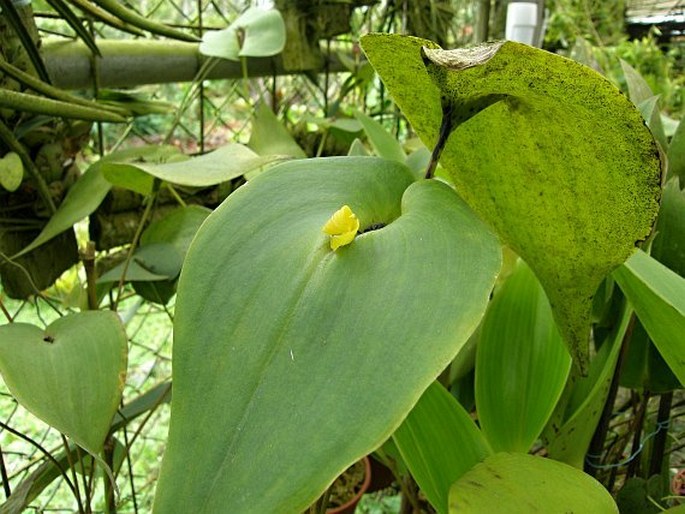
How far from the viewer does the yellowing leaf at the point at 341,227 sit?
0.78 ft

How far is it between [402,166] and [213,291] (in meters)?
0.13

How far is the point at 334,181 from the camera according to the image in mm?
289

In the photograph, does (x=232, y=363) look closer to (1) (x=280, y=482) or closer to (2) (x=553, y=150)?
(1) (x=280, y=482)

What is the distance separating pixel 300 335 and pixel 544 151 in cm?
14

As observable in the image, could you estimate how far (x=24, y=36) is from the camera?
1.67 feet

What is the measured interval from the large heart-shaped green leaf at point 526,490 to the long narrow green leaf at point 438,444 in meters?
0.03

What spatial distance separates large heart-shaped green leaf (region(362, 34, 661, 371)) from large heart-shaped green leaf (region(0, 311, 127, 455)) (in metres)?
0.19

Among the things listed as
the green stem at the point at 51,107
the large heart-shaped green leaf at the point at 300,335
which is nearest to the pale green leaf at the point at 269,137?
the green stem at the point at 51,107

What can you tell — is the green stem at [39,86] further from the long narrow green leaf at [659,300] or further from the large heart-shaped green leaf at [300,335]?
the long narrow green leaf at [659,300]

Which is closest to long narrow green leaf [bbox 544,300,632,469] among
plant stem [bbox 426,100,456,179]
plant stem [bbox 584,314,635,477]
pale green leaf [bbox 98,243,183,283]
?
plant stem [bbox 584,314,635,477]

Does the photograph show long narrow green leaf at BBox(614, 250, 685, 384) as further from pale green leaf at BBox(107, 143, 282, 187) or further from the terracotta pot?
the terracotta pot

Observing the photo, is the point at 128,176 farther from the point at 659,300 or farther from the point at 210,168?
the point at 659,300

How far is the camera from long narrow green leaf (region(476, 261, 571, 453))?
1.39 ft

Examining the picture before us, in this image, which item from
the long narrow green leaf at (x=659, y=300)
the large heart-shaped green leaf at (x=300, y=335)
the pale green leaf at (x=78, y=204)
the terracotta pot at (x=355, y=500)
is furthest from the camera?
the terracotta pot at (x=355, y=500)
